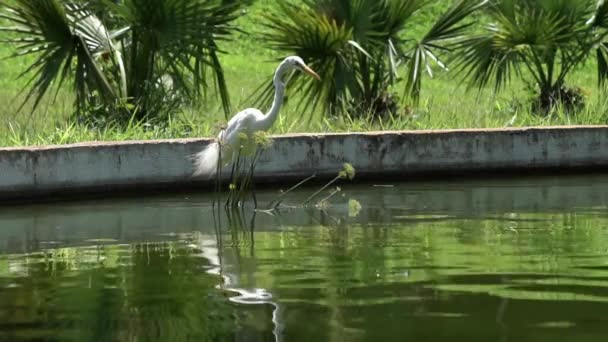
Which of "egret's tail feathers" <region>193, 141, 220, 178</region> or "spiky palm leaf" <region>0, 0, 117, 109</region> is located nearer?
"egret's tail feathers" <region>193, 141, 220, 178</region>

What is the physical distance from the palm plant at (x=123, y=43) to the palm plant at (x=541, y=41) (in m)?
3.26

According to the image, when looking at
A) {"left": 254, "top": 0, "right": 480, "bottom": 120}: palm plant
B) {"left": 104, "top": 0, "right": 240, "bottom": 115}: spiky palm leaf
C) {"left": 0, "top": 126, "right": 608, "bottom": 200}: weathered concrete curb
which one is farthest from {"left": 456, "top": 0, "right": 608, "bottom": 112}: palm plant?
{"left": 104, "top": 0, "right": 240, "bottom": 115}: spiky palm leaf

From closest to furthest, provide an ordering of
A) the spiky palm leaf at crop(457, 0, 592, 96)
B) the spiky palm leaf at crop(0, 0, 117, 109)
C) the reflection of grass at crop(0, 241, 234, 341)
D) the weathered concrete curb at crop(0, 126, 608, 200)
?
the reflection of grass at crop(0, 241, 234, 341), the weathered concrete curb at crop(0, 126, 608, 200), the spiky palm leaf at crop(0, 0, 117, 109), the spiky palm leaf at crop(457, 0, 592, 96)

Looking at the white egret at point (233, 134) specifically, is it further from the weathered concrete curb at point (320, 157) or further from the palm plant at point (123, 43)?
the palm plant at point (123, 43)

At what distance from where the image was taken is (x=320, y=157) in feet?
45.0

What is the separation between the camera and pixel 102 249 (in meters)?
9.42

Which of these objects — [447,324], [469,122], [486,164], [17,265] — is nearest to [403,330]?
[447,324]

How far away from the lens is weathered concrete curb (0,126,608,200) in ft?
41.1

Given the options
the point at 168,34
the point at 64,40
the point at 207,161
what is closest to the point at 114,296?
the point at 207,161

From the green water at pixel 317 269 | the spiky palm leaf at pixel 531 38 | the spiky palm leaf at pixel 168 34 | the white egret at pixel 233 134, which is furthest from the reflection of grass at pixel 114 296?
the spiky palm leaf at pixel 531 38

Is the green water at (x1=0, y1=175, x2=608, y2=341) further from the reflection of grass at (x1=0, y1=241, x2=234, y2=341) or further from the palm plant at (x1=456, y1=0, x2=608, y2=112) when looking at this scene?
the palm plant at (x1=456, y1=0, x2=608, y2=112)

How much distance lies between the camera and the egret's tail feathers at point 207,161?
42.0 ft

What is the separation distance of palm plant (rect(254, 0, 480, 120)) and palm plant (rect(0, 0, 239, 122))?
960 mm

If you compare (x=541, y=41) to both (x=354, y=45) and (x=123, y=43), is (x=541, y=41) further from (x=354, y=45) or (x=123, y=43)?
(x=123, y=43)
